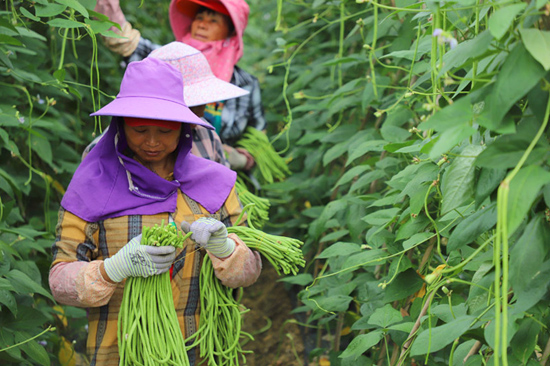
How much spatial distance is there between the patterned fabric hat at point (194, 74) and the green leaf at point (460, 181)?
116 cm

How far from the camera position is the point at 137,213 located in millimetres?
1725

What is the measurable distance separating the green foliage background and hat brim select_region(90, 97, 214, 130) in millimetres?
247

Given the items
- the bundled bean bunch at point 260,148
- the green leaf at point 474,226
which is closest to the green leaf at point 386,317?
the green leaf at point 474,226

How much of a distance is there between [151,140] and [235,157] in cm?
111

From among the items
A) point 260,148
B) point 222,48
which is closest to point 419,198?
point 260,148

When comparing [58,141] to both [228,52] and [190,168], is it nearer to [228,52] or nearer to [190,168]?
[228,52]

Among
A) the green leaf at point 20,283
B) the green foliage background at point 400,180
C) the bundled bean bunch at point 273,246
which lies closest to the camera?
the green foliage background at point 400,180

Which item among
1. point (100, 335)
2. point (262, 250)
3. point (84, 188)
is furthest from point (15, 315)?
point (262, 250)

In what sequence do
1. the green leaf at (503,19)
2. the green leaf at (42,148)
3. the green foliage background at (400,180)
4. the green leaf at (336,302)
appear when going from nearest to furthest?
1. the green leaf at (503,19)
2. the green foliage background at (400,180)
3. the green leaf at (336,302)
4. the green leaf at (42,148)

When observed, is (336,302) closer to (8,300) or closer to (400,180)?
(400,180)

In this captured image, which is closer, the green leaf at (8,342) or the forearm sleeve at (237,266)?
the forearm sleeve at (237,266)

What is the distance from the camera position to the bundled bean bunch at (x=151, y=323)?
5.25ft

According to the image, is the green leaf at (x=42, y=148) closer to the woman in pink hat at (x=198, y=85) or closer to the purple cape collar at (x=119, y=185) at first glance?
the woman in pink hat at (x=198, y=85)

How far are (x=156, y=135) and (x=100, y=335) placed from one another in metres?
0.55
